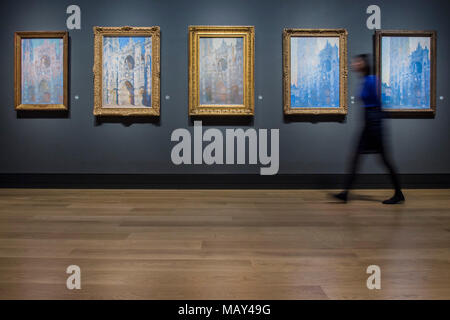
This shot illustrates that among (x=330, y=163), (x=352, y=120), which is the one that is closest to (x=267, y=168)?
(x=330, y=163)

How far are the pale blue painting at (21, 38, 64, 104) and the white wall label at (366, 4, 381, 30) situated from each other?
4363mm

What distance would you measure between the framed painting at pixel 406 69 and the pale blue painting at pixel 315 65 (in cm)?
62

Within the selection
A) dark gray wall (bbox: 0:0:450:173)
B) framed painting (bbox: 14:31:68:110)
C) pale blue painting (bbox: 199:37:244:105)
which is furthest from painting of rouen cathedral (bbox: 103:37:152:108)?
pale blue painting (bbox: 199:37:244:105)

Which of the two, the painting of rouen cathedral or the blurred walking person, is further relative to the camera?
the painting of rouen cathedral

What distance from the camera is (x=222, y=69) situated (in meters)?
5.43

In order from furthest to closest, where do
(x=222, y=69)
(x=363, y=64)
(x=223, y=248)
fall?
(x=222, y=69)
(x=363, y=64)
(x=223, y=248)

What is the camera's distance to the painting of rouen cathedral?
5438mm

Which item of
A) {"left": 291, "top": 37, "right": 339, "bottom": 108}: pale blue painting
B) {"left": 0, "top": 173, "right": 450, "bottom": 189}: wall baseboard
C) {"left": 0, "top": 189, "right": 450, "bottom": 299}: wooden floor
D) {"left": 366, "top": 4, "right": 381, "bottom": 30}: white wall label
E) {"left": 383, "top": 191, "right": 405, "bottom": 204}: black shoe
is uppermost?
{"left": 366, "top": 4, "right": 381, "bottom": 30}: white wall label

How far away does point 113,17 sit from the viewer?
5.48m

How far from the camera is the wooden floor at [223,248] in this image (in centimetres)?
180

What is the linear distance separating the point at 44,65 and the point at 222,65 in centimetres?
252

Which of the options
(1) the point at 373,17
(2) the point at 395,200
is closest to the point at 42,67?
(1) the point at 373,17

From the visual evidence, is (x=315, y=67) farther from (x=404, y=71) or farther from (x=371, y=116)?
(x=371, y=116)

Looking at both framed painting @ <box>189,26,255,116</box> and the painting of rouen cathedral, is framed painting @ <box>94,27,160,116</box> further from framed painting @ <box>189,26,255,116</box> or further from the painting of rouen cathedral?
framed painting @ <box>189,26,255,116</box>
